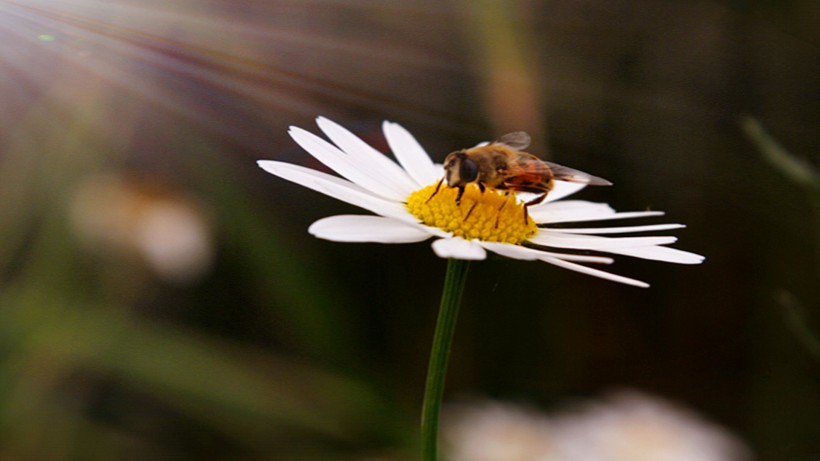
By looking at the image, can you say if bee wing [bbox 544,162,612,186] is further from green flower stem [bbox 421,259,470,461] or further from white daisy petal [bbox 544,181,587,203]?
green flower stem [bbox 421,259,470,461]

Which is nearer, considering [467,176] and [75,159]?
[467,176]

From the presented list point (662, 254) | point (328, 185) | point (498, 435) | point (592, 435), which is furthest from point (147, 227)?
point (662, 254)

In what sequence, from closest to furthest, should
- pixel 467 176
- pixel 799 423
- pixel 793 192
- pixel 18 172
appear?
1. pixel 467 176
2. pixel 18 172
3. pixel 799 423
4. pixel 793 192

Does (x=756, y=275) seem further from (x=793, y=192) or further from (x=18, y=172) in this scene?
(x=18, y=172)

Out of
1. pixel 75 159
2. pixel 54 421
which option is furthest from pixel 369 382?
pixel 75 159

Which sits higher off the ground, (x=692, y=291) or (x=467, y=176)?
(x=692, y=291)

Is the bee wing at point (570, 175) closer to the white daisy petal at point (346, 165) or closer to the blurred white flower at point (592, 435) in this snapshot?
the white daisy petal at point (346, 165)
